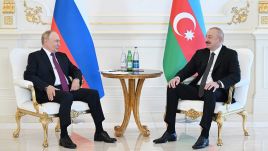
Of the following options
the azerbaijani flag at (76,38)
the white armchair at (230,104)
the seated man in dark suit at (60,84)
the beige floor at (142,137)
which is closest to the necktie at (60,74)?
the seated man in dark suit at (60,84)

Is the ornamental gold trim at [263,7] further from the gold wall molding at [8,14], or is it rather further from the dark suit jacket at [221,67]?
the gold wall molding at [8,14]

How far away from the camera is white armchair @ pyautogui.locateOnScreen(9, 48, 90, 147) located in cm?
503

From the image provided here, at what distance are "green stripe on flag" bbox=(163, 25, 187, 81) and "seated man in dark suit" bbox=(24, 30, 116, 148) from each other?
4.26 feet

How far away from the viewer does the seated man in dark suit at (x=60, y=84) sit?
5.04m

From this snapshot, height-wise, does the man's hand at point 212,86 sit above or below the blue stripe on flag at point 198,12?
below

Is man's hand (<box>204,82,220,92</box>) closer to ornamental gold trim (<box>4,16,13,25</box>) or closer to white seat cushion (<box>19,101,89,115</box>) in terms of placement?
white seat cushion (<box>19,101,89,115</box>)

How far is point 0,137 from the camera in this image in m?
5.46

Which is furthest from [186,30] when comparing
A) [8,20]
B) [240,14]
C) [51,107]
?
[8,20]

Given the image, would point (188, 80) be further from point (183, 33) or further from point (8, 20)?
point (8, 20)

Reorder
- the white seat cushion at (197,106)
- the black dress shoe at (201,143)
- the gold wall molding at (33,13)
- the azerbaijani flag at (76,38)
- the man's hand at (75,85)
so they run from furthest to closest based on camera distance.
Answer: the gold wall molding at (33,13), the azerbaijani flag at (76,38), the man's hand at (75,85), the white seat cushion at (197,106), the black dress shoe at (201,143)

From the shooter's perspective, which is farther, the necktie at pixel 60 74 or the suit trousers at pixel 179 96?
the necktie at pixel 60 74

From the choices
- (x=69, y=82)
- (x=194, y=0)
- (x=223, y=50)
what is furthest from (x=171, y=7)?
(x=69, y=82)

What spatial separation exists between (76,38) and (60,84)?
0.90 m

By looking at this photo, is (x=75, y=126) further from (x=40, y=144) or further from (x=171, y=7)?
(x=171, y=7)
